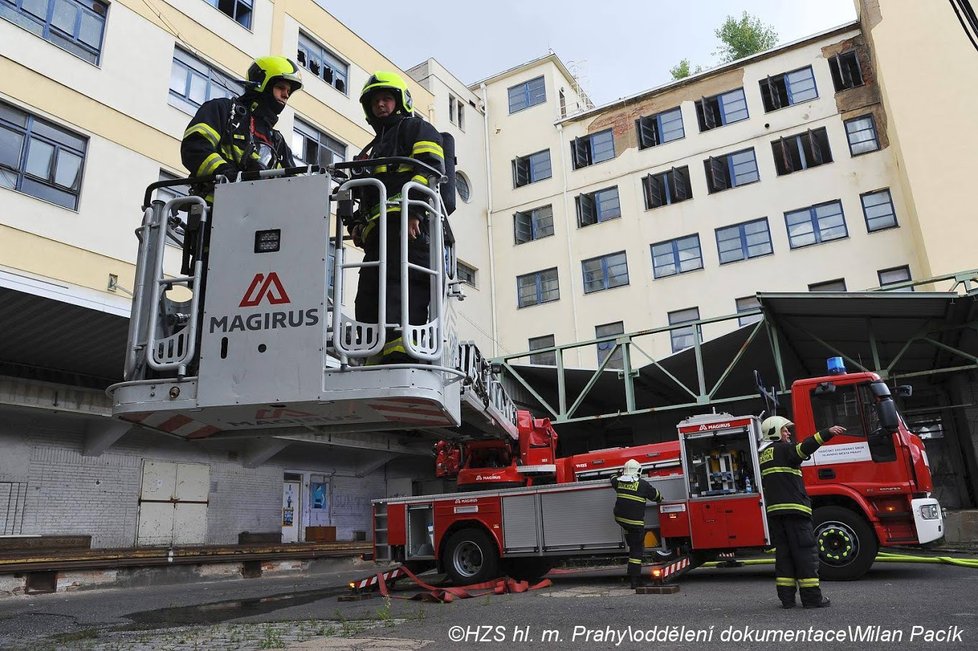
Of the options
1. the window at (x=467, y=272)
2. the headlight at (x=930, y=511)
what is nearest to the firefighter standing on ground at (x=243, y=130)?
the headlight at (x=930, y=511)

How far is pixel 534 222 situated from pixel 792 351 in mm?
13158

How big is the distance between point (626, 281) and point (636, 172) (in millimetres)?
4190

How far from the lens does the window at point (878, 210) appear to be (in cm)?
2158

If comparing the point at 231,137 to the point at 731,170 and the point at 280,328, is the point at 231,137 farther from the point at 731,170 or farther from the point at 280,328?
the point at 731,170

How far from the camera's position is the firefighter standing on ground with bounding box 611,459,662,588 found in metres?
9.33

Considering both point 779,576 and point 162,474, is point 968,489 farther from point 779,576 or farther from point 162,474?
point 162,474

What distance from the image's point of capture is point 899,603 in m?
6.78

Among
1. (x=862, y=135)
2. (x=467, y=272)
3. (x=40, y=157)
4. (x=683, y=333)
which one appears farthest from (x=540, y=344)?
(x=40, y=157)

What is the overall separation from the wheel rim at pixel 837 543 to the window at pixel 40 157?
14732 mm

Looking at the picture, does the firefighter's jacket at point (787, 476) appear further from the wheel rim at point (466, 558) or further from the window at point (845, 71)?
the window at point (845, 71)

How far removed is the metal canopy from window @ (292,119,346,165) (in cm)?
830

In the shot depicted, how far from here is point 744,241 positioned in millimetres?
23594

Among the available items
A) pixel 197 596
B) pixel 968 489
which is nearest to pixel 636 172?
pixel 968 489

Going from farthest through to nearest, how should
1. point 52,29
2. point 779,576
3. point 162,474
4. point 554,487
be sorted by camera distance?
point 162,474 < point 52,29 < point 554,487 < point 779,576
